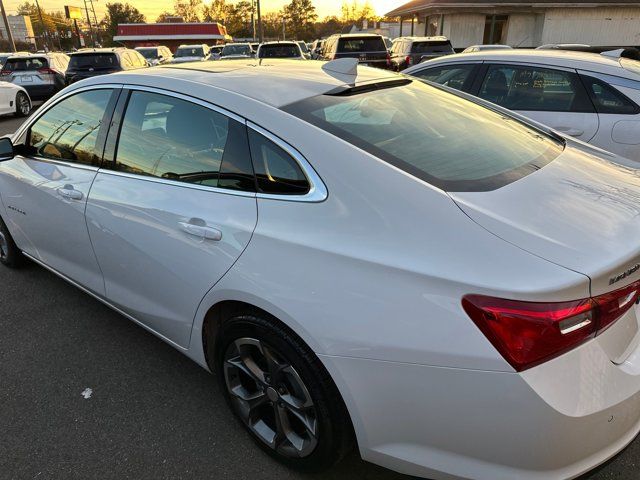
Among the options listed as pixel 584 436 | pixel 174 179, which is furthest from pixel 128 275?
pixel 584 436

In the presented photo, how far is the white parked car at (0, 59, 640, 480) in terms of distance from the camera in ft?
4.87

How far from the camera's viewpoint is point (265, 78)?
2.48 meters

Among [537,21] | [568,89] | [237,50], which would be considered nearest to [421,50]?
[237,50]

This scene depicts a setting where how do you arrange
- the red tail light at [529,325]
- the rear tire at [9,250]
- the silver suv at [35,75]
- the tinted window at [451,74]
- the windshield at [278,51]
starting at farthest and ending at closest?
the windshield at [278,51], the silver suv at [35,75], the tinted window at [451,74], the rear tire at [9,250], the red tail light at [529,325]

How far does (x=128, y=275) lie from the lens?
2.66 metres

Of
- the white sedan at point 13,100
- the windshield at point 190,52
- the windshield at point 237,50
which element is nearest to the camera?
the white sedan at point 13,100

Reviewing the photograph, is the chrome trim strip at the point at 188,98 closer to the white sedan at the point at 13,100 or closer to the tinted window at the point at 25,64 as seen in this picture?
the white sedan at the point at 13,100

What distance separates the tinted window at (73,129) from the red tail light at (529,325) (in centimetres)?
231

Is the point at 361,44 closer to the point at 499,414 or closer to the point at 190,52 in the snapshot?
the point at 190,52

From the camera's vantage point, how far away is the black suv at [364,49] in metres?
14.6

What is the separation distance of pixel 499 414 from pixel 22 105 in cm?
1507

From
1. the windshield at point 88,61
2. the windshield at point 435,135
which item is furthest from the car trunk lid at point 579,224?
the windshield at point 88,61

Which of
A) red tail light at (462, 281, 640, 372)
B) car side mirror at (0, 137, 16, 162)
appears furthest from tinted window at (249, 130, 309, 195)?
car side mirror at (0, 137, 16, 162)

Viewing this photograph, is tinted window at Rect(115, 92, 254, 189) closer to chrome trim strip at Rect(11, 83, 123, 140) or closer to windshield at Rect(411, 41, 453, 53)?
chrome trim strip at Rect(11, 83, 123, 140)
